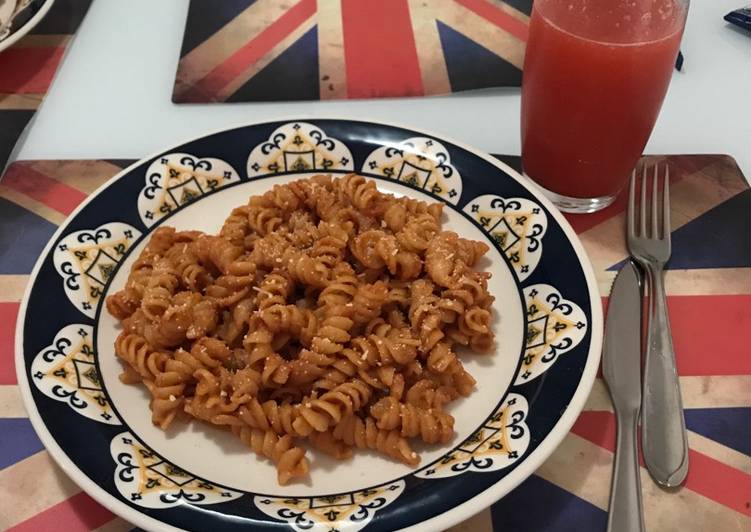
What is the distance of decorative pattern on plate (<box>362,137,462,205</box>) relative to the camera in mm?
1341

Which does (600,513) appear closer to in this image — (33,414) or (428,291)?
(428,291)

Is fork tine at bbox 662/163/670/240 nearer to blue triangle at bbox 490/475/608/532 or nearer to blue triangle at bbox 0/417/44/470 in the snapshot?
blue triangle at bbox 490/475/608/532

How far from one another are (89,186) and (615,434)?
1.16 metres

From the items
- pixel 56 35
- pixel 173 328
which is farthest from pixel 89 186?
pixel 56 35

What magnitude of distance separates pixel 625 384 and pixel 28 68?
1677 mm

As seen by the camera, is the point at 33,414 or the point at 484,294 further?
the point at 484,294

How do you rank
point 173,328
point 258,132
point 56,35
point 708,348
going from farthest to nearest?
point 56,35
point 258,132
point 708,348
point 173,328

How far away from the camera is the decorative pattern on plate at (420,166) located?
4.40 feet

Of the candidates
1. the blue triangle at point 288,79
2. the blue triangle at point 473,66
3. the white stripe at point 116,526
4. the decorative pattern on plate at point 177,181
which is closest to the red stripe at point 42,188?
the decorative pattern on plate at point 177,181

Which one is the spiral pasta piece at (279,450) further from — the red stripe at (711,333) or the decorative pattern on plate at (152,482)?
the red stripe at (711,333)

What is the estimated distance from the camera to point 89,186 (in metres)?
1.47

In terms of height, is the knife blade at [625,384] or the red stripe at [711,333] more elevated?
the knife blade at [625,384]

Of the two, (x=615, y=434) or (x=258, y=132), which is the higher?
(x=258, y=132)

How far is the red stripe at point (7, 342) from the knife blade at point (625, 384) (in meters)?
0.95
